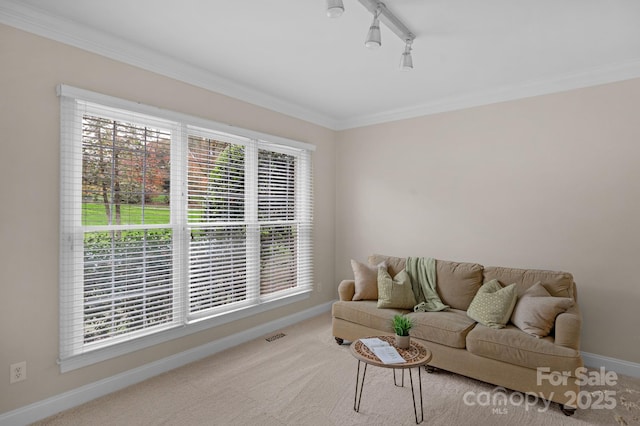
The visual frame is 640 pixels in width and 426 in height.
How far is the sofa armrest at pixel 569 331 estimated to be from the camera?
2.59 meters

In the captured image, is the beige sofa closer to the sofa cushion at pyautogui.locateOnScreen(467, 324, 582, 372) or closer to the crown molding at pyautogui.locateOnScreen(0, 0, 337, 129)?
the sofa cushion at pyautogui.locateOnScreen(467, 324, 582, 372)

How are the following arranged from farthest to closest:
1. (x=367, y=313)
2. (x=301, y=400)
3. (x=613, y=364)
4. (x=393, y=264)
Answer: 1. (x=393, y=264)
2. (x=367, y=313)
3. (x=613, y=364)
4. (x=301, y=400)

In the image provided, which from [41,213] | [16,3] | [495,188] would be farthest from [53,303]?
[495,188]

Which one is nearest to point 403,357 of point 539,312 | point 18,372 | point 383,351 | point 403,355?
point 403,355

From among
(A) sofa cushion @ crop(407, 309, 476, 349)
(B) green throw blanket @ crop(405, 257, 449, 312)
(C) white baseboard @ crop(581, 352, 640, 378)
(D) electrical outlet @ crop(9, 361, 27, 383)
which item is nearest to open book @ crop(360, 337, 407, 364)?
(A) sofa cushion @ crop(407, 309, 476, 349)

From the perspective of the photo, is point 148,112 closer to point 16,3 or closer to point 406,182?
point 16,3

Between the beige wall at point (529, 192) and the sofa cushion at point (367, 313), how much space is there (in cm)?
118

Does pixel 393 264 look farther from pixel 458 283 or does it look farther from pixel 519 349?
pixel 519 349

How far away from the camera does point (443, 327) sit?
3072mm

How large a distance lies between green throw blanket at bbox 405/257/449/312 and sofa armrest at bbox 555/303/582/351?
3.47 ft

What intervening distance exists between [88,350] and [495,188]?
13.7 ft

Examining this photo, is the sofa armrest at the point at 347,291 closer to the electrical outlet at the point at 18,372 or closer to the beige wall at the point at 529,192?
the beige wall at the point at 529,192

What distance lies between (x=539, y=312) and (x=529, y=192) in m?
1.42

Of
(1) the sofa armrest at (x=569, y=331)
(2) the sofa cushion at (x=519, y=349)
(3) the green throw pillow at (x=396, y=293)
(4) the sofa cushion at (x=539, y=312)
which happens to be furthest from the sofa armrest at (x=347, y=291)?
(1) the sofa armrest at (x=569, y=331)
